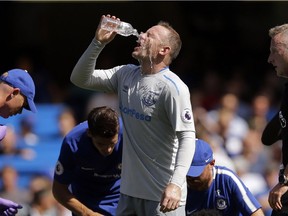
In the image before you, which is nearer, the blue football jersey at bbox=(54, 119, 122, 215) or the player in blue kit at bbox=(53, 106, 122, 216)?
the player in blue kit at bbox=(53, 106, 122, 216)

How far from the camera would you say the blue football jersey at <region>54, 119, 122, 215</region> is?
6777 mm

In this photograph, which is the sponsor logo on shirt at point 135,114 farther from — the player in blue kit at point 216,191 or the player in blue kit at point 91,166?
the player in blue kit at point 216,191

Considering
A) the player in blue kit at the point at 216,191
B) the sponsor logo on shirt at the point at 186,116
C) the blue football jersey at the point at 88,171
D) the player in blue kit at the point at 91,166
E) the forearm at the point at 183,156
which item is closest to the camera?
the forearm at the point at 183,156

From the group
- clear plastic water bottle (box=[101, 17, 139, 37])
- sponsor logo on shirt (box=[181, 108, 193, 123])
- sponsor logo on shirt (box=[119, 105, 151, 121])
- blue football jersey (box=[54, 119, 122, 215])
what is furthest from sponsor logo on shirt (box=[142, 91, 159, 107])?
blue football jersey (box=[54, 119, 122, 215])

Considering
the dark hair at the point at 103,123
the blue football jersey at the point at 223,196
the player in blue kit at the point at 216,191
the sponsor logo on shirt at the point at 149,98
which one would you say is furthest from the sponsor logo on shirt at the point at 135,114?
the blue football jersey at the point at 223,196

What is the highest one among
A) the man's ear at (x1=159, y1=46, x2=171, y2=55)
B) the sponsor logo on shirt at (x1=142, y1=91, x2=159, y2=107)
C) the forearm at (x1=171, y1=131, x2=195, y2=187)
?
the man's ear at (x1=159, y1=46, x2=171, y2=55)

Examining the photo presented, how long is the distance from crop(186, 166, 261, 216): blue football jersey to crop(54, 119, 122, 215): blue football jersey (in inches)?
24.7

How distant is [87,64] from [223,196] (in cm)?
131

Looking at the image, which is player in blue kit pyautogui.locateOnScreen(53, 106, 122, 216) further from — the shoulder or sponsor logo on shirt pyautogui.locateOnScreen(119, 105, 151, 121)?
the shoulder

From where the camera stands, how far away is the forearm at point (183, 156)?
5.65m

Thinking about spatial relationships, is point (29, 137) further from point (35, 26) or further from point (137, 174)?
point (137, 174)

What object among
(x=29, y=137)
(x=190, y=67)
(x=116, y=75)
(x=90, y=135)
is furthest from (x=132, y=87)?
(x=190, y=67)

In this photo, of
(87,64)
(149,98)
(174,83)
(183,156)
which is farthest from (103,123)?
(183,156)

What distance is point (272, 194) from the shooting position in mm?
5801
